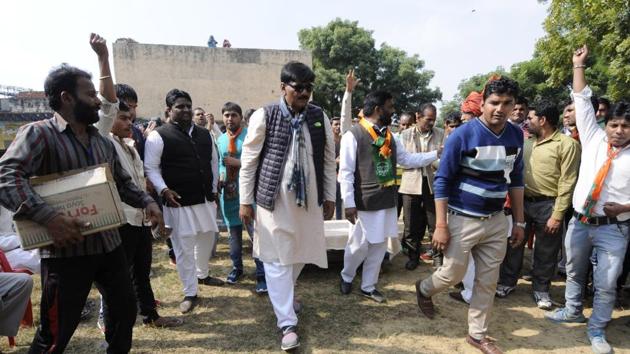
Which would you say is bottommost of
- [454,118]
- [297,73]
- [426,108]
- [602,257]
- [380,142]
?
[602,257]

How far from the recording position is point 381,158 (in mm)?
4004

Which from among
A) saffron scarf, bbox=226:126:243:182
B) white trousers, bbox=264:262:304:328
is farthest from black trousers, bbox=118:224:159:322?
saffron scarf, bbox=226:126:243:182

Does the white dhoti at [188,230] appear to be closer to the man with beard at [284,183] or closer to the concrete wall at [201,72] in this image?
the man with beard at [284,183]

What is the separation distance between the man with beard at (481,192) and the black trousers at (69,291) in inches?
90.9

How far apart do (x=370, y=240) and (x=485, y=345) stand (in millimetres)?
1363

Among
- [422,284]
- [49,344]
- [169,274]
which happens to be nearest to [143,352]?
[49,344]

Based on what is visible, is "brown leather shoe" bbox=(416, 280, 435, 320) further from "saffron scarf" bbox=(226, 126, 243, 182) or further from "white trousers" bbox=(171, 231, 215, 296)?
"saffron scarf" bbox=(226, 126, 243, 182)

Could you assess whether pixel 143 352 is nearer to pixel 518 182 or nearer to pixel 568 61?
pixel 518 182

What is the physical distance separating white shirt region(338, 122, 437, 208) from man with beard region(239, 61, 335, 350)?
556 millimetres

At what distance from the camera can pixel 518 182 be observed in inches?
128

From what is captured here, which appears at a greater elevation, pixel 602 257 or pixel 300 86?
pixel 300 86

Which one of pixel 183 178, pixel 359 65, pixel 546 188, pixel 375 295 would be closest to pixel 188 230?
pixel 183 178

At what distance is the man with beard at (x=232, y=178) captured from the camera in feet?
15.1

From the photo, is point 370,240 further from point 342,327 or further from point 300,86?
point 300,86
